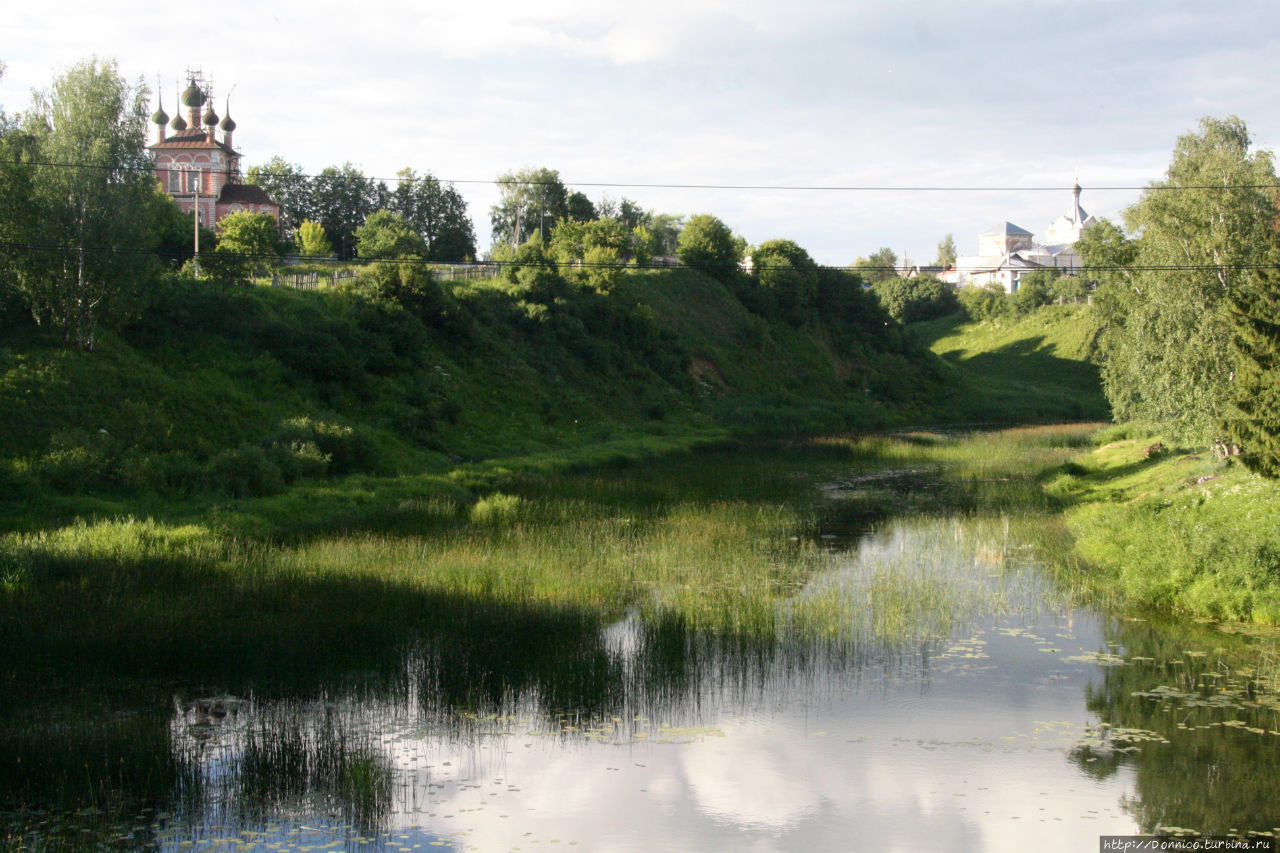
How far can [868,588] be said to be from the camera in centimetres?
2030

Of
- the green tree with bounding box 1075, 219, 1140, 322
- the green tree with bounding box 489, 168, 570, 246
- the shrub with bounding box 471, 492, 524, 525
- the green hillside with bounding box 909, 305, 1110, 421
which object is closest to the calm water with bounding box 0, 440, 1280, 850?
the shrub with bounding box 471, 492, 524, 525

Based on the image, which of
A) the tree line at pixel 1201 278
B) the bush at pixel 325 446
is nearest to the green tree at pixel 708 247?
the tree line at pixel 1201 278

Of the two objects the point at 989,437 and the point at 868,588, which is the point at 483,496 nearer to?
the point at 868,588

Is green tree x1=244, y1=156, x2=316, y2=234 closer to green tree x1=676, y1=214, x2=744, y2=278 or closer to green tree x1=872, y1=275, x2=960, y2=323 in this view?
green tree x1=676, y1=214, x2=744, y2=278

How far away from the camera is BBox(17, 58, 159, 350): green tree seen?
31.5 meters

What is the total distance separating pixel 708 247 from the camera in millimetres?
88750

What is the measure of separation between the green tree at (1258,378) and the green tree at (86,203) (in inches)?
1300

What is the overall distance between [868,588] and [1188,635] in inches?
225

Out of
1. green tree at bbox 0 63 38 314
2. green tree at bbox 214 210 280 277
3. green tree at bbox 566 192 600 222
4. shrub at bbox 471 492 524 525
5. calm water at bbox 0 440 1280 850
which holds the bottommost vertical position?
calm water at bbox 0 440 1280 850

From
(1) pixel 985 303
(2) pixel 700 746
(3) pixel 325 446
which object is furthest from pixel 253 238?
(1) pixel 985 303

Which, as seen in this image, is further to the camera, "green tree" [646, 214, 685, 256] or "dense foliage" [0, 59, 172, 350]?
"green tree" [646, 214, 685, 256]

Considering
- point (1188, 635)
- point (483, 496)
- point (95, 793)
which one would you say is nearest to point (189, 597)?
point (95, 793)

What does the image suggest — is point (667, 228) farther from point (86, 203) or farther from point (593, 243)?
point (86, 203)

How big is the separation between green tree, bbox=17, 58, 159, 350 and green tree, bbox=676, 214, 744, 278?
58.9 m
